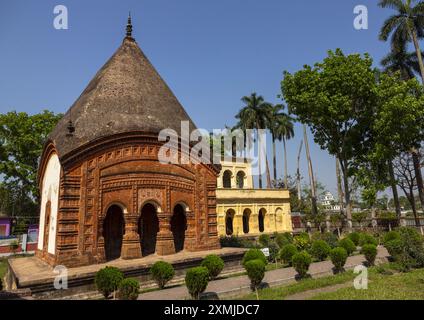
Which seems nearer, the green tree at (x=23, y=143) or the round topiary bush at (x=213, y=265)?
the round topiary bush at (x=213, y=265)

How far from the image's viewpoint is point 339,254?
12844 mm

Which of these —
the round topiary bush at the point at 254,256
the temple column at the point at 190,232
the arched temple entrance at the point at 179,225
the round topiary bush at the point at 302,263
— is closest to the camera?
the round topiary bush at the point at 302,263

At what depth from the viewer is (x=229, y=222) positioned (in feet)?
107

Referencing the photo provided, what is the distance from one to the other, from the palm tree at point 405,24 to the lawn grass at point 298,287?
24.1 m

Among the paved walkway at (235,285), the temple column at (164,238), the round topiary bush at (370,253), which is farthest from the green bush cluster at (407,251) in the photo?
the temple column at (164,238)

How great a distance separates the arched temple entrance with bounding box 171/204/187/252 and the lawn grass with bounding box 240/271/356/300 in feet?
23.7

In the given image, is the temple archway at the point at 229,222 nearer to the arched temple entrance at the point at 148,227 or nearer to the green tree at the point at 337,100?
the green tree at the point at 337,100

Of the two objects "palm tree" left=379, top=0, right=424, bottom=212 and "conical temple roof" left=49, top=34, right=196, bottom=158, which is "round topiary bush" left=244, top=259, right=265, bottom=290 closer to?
"conical temple roof" left=49, top=34, right=196, bottom=158

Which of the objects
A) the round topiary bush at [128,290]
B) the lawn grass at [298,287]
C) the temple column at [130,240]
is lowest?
the lawn grass at [298,287]

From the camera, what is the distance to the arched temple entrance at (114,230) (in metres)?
14.5

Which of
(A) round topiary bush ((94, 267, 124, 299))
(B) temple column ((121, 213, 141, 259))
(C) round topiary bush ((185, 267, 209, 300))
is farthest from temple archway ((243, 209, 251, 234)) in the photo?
(A) round topiary bush ((94, 267, 124, 299))
